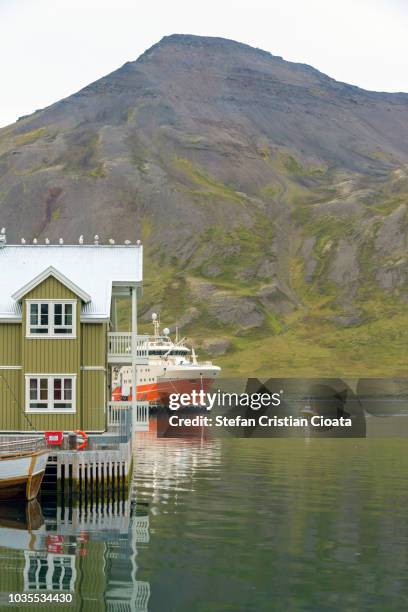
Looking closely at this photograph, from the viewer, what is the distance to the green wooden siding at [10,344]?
5691cm

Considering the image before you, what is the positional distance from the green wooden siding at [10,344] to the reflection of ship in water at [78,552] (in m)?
10.2

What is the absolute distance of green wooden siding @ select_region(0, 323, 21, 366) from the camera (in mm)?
56906

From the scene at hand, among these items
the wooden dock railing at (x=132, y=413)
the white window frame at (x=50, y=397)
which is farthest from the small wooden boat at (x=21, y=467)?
the wooden dock railing at (x=132, y=413)

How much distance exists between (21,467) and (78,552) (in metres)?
9.26

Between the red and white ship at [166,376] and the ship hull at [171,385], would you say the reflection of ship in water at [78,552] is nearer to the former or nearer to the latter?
the red and white ship at [166,376]

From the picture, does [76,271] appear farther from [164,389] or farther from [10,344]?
[164,389]

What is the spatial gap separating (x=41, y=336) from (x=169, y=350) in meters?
124

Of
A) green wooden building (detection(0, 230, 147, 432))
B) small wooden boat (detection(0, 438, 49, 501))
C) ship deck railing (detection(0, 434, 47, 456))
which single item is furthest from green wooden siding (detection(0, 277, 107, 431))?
small wooden boat (detection(0, 438, 49, 501))

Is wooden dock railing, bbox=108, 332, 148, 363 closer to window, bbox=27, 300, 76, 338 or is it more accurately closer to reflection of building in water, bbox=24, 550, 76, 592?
window, bbox=27, 300, 76, 338

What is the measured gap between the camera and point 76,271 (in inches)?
2431

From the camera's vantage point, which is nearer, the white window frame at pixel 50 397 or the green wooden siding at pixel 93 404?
the white window frame at pixel 50 397

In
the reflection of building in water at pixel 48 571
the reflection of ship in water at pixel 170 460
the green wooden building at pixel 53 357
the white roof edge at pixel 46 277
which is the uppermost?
the white roof edge at pixel 46 277

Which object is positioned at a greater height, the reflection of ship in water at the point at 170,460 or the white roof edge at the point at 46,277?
the white roof edge at the point at 46,277

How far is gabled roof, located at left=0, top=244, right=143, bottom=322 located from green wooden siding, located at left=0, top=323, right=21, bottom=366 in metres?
0.59
